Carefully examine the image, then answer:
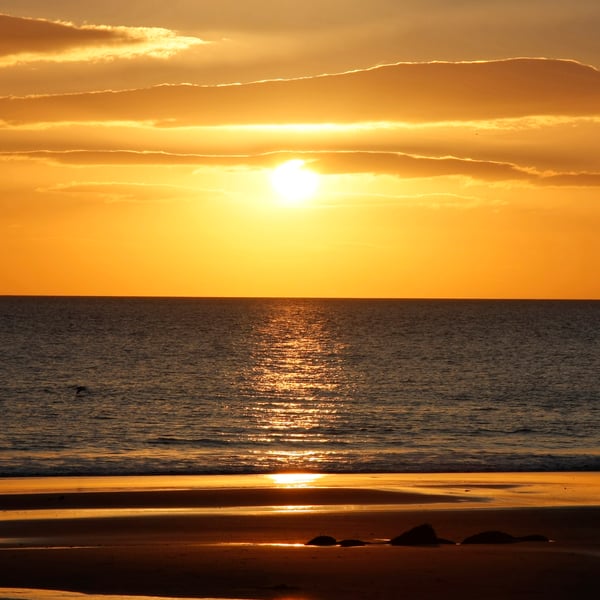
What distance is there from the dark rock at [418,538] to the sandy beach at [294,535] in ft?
0.98

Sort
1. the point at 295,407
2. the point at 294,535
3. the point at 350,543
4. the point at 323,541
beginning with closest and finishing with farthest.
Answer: the point at 350,543, the point at 323,541, the point at 294,535, the point at 295,407

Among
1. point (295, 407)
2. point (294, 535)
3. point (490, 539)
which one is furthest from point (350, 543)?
point (295, 407)

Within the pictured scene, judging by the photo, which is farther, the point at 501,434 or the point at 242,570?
the point at 501,434

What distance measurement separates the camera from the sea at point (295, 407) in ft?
131

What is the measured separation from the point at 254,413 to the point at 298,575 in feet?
127

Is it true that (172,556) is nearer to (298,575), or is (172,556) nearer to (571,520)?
(298,575)

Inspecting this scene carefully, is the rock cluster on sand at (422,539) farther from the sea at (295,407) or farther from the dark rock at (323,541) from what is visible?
the sea at (295,407)

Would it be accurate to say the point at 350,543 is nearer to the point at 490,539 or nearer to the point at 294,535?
the point at 294,535

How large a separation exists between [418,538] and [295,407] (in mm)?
39852

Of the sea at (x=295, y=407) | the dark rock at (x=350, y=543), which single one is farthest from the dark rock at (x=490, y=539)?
the sea at (x=295, y=407)

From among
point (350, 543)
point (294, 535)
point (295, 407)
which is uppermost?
point (295, 407)

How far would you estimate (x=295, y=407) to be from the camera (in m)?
61.8

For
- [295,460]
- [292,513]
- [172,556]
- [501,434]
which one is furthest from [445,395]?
[172,556]

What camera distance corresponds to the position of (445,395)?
68688 millimetres
